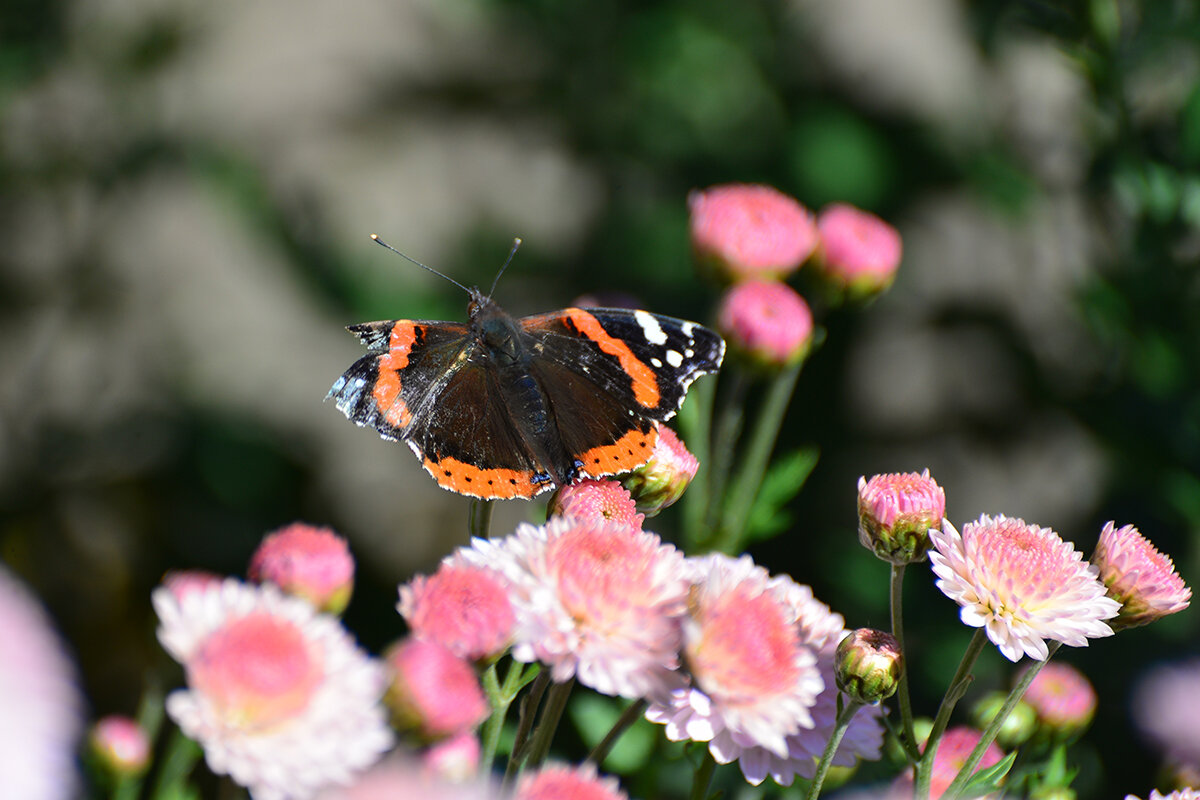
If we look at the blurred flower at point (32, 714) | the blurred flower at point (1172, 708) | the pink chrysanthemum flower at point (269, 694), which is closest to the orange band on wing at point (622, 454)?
the pink chrysanthemum flower at point (269, 694)

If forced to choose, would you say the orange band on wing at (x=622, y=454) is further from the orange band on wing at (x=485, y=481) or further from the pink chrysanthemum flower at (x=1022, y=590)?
the pink chrysanthemum flower at (x=1022, y=590)

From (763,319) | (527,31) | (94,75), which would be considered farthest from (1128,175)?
(94,75)

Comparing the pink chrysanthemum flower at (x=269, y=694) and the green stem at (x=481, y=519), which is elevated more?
the pink chrysanthemum flower at (x=269, y=694)

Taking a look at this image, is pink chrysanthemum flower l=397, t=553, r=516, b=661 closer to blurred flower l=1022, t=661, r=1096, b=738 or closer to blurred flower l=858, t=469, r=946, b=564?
blurred flower l=858, t=469, r=946, b=564

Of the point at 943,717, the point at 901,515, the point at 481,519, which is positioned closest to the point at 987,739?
the point at 943,717

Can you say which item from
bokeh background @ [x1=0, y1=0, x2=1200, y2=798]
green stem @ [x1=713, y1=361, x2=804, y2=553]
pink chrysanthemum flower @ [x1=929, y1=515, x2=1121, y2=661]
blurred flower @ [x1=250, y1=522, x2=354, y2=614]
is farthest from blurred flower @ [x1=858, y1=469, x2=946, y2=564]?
bokeh background @ [x1=0, y1=0, x2=1200, y2=798]

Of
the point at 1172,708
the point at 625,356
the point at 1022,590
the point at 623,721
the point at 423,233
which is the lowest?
the point at 423,233

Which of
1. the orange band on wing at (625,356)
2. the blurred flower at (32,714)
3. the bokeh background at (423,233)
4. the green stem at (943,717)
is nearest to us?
the blurred flower at (32,714)

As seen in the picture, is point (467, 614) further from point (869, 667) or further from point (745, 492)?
point (745, 492)
